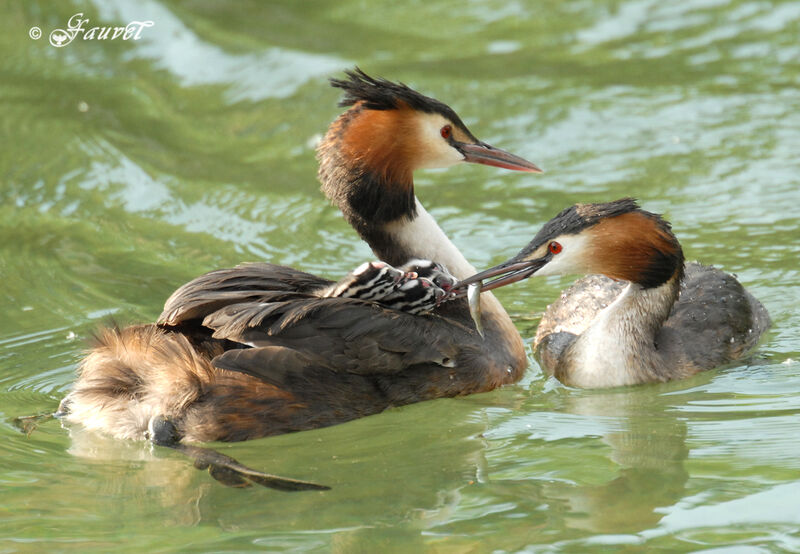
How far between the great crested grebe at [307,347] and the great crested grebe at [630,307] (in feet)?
1.26

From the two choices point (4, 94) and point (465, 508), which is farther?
point (4, 94)

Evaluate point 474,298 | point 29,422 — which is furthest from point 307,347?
point 29,422

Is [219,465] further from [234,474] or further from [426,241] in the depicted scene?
[426,241]

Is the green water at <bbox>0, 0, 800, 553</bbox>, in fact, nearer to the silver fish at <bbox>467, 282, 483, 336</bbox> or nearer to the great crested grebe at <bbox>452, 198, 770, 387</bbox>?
the great crested grebe at <bbox>452, 198, 770, 387</bbox>

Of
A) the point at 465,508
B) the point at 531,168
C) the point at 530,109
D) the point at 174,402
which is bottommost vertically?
the point at 465,508

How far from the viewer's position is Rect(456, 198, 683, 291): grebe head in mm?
6164

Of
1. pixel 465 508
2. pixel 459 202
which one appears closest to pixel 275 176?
pixel 459 202

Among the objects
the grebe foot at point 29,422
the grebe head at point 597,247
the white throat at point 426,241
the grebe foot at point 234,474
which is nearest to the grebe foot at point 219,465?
the grebe foot at point 234,474

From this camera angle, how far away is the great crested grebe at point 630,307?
20.3 feet

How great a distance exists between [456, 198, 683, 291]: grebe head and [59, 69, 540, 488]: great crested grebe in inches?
15.5

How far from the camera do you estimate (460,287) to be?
20.3 ft

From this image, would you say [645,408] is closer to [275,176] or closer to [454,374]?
[454,374]

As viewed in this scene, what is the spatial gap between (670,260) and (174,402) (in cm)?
256

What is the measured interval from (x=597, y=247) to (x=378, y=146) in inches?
47.2
